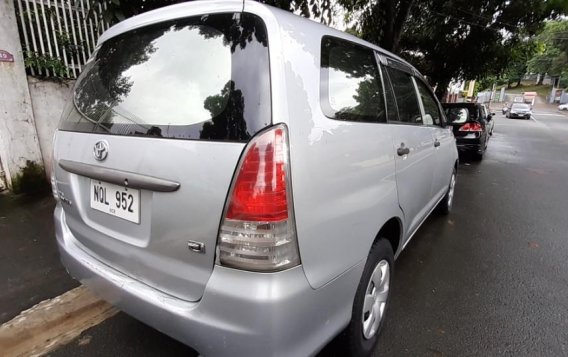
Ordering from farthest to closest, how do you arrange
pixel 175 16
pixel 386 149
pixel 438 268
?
1. pixel 438 268
2. pixel 386 149
3. pixel 175 16

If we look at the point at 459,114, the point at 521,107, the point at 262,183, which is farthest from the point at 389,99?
the point at 521,107

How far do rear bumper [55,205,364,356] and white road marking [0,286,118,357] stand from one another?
95cm

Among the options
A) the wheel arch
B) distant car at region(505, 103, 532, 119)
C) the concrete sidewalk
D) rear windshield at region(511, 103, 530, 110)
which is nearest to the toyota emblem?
the wheel arch

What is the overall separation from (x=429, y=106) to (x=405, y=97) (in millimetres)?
828

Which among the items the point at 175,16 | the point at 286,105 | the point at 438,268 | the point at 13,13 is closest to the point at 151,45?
the point at 175,16

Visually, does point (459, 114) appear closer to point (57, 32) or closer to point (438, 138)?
point (438, 138)

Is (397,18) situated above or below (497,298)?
above

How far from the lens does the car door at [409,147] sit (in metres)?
2.16

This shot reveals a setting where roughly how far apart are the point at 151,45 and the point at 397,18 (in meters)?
7.29

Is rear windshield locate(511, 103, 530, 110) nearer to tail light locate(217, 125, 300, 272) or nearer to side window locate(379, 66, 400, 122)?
side window locate(379, 66, 400, 122)

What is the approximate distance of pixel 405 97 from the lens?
250 cm

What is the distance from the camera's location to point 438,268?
10.1ft

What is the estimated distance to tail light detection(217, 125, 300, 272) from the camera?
123 centimetres

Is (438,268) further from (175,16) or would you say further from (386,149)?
(175,16)
